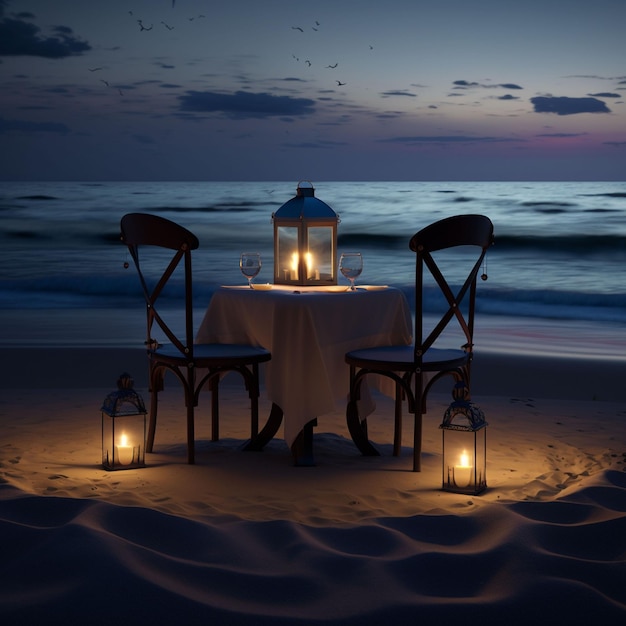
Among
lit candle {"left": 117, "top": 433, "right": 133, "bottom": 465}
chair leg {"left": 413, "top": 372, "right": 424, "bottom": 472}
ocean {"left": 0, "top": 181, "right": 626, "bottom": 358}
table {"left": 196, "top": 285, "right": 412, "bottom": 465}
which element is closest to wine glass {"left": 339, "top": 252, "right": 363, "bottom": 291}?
table {"left": 196, "top": 285, "right": 412, "bottom": 465}

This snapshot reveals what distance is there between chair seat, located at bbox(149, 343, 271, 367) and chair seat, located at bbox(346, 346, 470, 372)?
41 cm

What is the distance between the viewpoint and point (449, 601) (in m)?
2.17

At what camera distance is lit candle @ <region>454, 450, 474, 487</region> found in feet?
11.6

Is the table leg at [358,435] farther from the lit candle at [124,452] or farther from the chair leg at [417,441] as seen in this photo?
the lit candle at [124,452]

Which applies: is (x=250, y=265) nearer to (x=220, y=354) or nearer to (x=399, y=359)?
(x=220, y=354)

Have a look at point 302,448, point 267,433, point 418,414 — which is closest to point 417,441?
point 418,414

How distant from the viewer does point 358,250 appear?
19969 millimetres

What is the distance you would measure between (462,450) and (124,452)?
147cm

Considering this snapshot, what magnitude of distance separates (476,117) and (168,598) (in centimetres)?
1871

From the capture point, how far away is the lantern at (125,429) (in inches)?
154

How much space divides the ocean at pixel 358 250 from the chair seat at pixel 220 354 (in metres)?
4.28

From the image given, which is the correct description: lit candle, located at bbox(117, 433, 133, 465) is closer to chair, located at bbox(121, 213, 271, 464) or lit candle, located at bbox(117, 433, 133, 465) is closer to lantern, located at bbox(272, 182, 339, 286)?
chair, located at bbox(121, 213, 271, 464)

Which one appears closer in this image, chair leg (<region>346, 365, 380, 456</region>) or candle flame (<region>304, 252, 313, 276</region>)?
chair leg (<region>346, 365, 380, 456</region>)

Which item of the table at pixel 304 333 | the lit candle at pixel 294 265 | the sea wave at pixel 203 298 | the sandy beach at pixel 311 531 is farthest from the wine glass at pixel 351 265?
the sea wave at pixel 203 298
